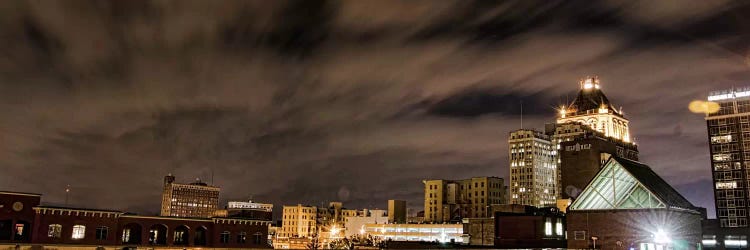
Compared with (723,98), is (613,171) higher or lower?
lower

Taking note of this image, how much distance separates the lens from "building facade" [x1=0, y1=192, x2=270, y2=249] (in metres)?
60.6

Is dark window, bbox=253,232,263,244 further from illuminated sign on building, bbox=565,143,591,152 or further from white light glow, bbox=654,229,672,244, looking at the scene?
illuminated sign on building, bbox=565,143,591,152

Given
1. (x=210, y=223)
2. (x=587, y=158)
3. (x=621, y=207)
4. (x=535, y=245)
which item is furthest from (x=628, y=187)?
(x=587, y=158)

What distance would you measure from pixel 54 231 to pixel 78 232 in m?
2.37

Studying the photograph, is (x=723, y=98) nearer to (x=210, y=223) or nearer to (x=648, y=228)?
(x=648, y=228)

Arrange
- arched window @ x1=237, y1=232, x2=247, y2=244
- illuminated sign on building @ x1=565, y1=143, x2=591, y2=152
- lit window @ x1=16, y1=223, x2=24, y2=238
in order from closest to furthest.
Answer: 1. lit window @ x1=16, y1=223, x2=24, y2=238
2. arched window @ x1=237, y1=232, x2=247, y2=244
3. illuminated sign on building @ x1=565, y1=143, x2=591, y2=152

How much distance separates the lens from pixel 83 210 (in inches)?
2509

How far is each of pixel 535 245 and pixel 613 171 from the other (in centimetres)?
1928

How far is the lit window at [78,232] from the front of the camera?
6304cm

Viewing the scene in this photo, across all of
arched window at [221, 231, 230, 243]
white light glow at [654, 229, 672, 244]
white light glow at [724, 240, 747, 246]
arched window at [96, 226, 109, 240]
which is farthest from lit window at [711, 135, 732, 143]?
arched window at [96, 226, 109, 240]

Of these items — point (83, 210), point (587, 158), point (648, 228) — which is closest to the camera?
point (648, 228)

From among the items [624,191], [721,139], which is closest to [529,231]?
[624,191]

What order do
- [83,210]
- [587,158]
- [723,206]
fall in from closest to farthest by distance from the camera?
[83,210] → [587,158] → [723,206]

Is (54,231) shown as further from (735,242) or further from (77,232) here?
(735,242)
